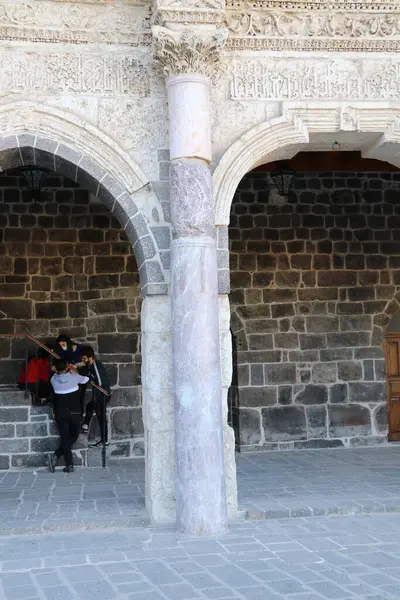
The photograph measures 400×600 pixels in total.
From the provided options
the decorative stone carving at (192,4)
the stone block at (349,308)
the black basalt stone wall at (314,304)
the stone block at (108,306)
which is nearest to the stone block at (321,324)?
the black basalt stone wall at (314,304)

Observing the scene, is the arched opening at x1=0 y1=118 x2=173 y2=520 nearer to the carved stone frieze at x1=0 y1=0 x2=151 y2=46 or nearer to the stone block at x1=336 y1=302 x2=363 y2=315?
the stone block at x1=336 y1=302 x2=363 y2=315

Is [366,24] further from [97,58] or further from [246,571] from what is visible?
[246,571]

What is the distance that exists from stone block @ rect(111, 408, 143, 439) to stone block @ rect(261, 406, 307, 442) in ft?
5.47

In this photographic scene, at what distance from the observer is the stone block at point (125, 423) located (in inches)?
352

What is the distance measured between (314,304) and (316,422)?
160 centimetres

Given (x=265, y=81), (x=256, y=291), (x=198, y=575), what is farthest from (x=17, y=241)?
(x=198, y=575)

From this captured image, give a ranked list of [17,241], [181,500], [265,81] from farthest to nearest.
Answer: [17,241]
[265,81]
[181,500]

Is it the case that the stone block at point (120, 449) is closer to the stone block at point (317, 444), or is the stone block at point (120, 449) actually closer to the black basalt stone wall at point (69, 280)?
the black basalt stone wall at point (69, 280)

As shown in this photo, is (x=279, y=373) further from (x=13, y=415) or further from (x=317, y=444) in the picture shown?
(x=13, y=415)

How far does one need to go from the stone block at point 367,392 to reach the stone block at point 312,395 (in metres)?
0.38

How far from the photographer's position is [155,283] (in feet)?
18.6

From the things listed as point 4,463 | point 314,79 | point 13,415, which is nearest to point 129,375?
point 13,415

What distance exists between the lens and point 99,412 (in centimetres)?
855

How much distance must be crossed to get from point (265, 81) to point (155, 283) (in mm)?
1999
